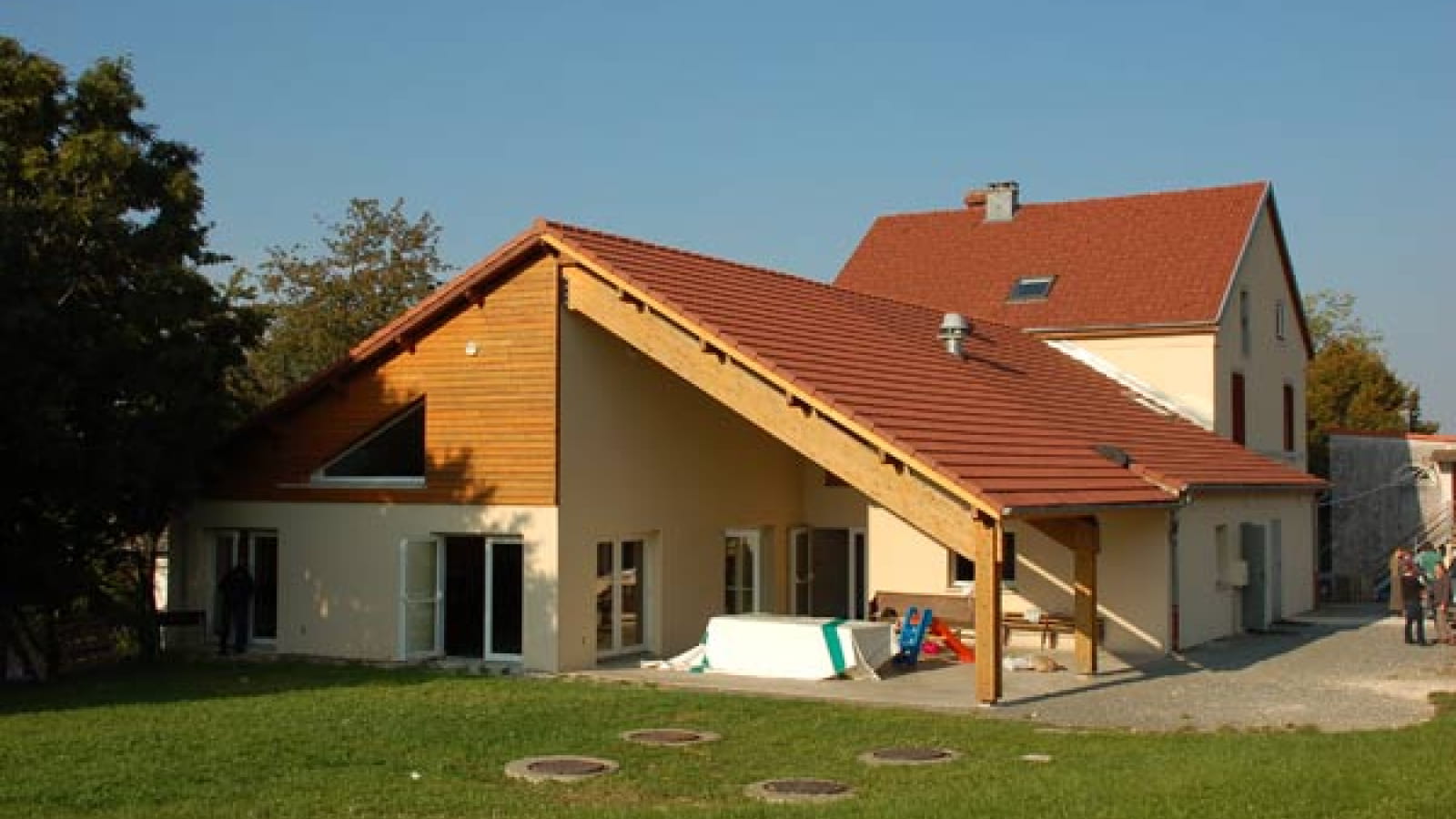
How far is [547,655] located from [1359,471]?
79.9 ft

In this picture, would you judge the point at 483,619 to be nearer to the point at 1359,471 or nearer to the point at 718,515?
the point at 718,515

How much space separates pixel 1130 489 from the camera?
66.5ft

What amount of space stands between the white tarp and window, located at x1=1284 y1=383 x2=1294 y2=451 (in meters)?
18.9

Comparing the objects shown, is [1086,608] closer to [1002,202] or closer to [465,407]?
[465,407]

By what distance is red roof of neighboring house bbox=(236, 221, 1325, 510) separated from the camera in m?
18.2

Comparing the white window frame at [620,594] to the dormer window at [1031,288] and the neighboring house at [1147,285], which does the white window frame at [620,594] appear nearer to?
the neighboring house at [1147,285]

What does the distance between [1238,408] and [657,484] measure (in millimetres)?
15478

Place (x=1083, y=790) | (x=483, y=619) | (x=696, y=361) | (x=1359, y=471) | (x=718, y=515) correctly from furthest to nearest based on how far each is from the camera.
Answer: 1. (x=1359, y=471)
2. (x=718, y=515)
3. (x=483, y=619)
4. (x=696, y=361)
5. (x=1083, y=790)

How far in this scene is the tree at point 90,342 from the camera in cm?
1814

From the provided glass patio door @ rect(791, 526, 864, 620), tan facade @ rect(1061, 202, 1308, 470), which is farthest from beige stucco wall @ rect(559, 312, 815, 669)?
tan facade @ rect(1061, 202, 1308, 470)

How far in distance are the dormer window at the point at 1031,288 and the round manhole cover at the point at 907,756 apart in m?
20.5

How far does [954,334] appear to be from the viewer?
24.3m

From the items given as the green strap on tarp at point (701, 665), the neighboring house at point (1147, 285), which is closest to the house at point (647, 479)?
the green strap on tarp at point (701, 665)

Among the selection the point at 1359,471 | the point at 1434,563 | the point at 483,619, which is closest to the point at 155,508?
the point at 483,619
